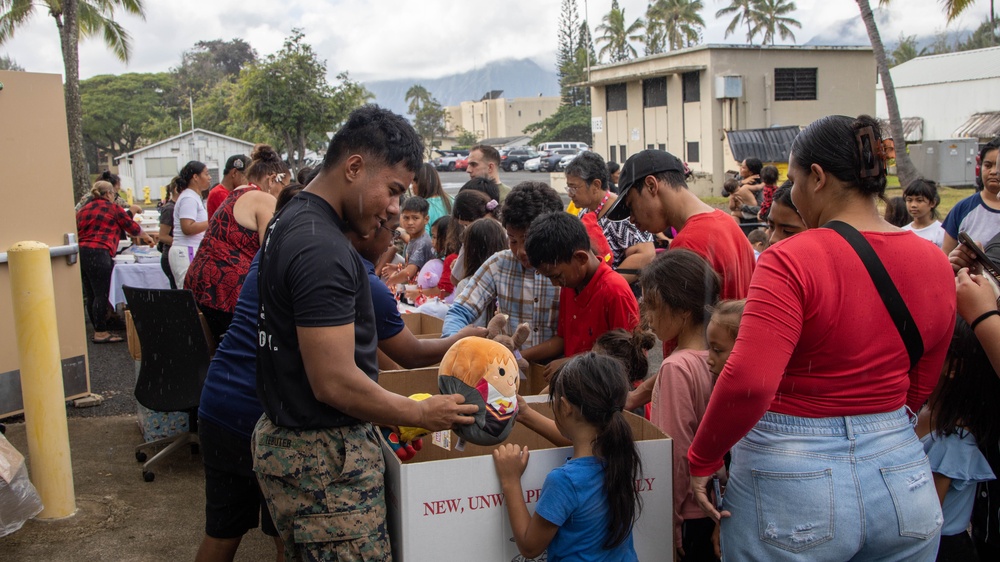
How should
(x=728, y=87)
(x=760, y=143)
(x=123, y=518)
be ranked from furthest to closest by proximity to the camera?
(x=728, y=87) → (x=760, y=143) → (x=123, y=518)

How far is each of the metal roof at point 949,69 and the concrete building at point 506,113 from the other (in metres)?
54.6

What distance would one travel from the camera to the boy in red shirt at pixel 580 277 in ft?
11.6

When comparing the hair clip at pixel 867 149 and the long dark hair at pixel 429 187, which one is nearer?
the hair clip at pixel 867 149

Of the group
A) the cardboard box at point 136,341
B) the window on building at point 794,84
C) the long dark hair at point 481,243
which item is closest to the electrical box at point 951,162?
the window on building at point 794,84

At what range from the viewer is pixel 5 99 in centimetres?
627

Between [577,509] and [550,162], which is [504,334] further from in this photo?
[550,162]

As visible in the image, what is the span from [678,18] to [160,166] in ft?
134

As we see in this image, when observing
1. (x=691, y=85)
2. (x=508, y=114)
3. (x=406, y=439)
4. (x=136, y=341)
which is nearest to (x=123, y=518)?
(x=136, y=341)

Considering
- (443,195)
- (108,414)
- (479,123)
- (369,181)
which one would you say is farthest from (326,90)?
(479,123)

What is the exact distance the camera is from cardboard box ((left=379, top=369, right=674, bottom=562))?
2.54 meters

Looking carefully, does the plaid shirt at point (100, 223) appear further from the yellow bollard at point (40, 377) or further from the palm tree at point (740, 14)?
the palm tree at point (740, 14)

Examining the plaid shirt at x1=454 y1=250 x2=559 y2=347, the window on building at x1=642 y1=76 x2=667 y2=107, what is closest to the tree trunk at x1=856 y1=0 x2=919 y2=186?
the window on building at x1=642 y1=76 x2=667 y2=107

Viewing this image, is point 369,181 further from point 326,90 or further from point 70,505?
point 326,90

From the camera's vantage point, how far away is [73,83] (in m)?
20.2
